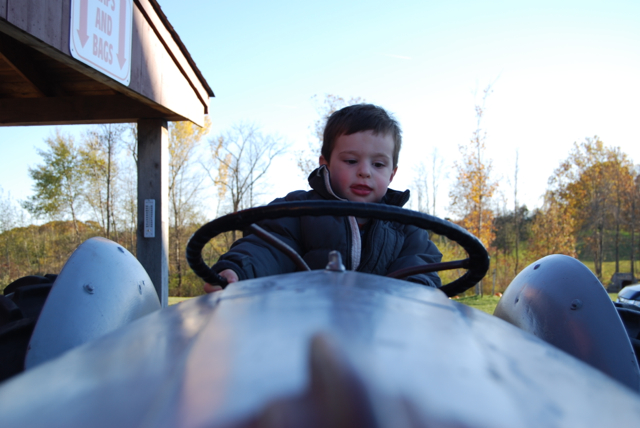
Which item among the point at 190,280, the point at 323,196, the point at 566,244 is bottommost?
the point at 190,280

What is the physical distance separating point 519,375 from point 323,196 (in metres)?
1.46

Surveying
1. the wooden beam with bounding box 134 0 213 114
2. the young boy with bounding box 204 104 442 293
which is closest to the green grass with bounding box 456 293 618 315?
the wooden beam with bounding box 134 0 213 114

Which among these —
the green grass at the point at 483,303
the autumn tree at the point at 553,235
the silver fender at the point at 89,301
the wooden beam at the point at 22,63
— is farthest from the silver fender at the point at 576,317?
the autumn tree at the point at 553,235

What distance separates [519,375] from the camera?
0.47m

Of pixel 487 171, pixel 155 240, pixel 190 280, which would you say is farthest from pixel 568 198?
pixel 155 240

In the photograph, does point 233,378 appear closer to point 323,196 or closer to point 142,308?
point 142,308

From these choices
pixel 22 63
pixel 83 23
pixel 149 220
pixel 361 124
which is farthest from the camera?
pixel 149 220

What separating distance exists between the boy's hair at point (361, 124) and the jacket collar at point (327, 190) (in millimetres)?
209

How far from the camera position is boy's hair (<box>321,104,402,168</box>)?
1.94 meters

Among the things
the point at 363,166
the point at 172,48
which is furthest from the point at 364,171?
the point at 172,48

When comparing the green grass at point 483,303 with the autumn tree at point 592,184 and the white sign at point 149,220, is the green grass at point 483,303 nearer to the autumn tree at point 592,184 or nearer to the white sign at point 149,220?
the white sign at point 149,220

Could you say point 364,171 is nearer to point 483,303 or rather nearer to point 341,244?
point 341,244

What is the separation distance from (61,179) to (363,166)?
56.6 feet

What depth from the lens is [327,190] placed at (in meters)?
1.81
